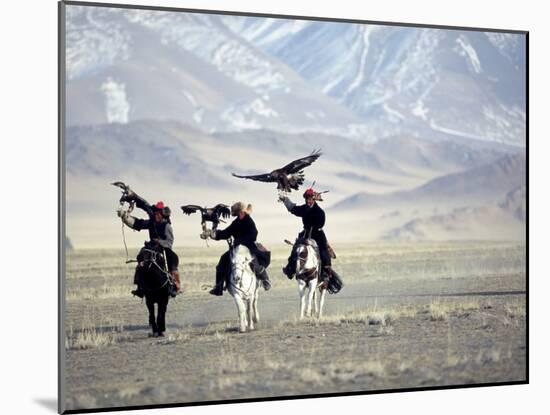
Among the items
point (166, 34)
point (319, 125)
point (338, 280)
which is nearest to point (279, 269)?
point (338, 280)

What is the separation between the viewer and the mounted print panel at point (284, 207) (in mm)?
14898

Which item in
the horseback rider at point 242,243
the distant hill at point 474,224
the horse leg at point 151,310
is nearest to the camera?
the horse leg at point 151,310

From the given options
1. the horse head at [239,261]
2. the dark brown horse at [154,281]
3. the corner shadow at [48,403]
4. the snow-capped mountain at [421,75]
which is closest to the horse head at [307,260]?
the horse head at [239,261]

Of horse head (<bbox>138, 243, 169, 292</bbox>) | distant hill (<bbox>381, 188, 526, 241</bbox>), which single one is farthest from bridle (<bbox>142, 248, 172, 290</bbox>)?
distant hill (<bbox>381, 188, 526, 241</bbox>)

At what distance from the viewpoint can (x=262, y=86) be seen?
16281 mm

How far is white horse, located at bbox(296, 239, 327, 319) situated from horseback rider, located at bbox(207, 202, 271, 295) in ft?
1.70

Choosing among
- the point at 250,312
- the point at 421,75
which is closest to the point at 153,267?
the point at 250,312

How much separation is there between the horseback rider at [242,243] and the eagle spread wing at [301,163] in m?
0.71

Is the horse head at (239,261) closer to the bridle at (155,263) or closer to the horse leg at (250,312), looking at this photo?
the horse leg at (250,312)

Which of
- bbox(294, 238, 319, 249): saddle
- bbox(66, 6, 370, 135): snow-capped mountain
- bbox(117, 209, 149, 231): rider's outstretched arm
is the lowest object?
bbox(294, 238, 319, 249): saddle

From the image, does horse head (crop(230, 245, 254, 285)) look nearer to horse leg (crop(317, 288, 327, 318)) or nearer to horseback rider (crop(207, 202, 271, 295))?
horseback rider (crop(207, 202, 271, 295))

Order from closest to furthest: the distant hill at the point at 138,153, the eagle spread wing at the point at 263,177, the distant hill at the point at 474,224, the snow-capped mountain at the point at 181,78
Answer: the distant hill at the point at 138,153 < the snow-capped mountain at the point at 181,78 < the eagle spread wing at the point at 263,177 < the distant hill at the point at 474,224

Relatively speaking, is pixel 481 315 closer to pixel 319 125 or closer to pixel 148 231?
pixel 319 125

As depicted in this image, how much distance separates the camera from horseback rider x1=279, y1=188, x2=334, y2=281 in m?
15.9
